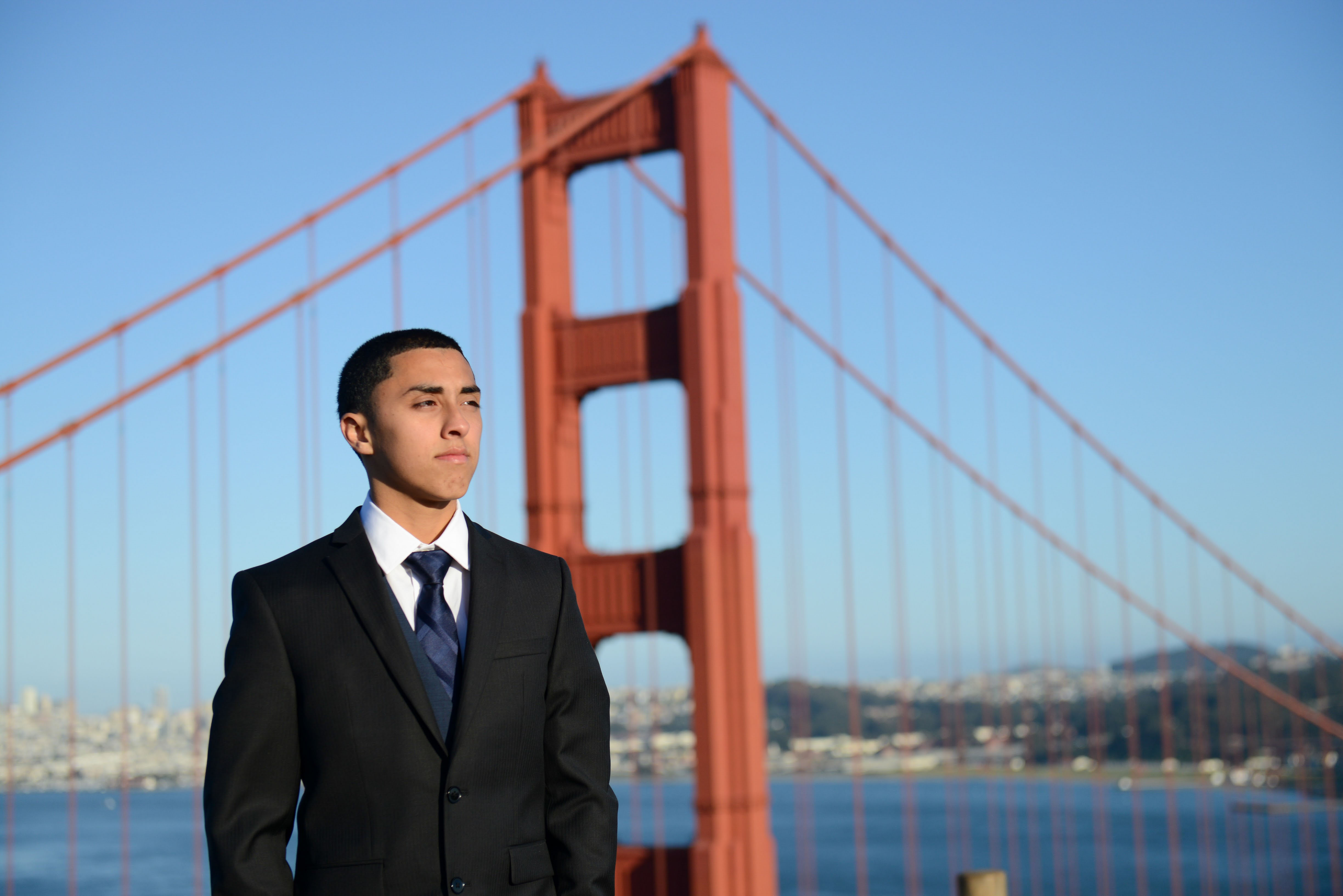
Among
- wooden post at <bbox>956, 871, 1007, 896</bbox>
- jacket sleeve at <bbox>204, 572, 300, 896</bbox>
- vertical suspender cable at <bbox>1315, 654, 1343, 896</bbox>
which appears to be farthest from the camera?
vertical suspender cable at <bbox>1315, 654, 1343, 896</bbox>

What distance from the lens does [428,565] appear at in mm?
2211

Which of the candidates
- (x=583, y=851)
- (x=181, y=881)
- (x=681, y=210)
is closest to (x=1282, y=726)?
(x=181, y=881)

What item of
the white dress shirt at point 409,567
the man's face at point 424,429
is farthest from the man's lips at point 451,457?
the white dress shirt at point 409,567

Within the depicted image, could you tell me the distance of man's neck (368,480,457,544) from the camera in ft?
7.30

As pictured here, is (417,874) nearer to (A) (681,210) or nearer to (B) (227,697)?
(B) (227,697)

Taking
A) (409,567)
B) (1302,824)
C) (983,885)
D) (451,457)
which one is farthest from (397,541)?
(1302,824)

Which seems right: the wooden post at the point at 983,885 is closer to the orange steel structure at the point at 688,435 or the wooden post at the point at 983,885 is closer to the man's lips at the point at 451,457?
the man's lips at the point at 451,457

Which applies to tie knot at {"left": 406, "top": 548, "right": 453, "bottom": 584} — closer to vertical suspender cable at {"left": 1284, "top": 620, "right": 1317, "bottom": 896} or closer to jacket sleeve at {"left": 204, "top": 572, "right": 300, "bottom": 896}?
jacket sleeve at {"left": 204, "top": 572, "right": 300, "bottom": 896}

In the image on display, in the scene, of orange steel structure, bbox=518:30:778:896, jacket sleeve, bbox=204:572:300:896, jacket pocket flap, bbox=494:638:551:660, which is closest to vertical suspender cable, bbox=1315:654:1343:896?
orange steel structure, bbox=518:30:778:896

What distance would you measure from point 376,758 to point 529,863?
0.29 metres

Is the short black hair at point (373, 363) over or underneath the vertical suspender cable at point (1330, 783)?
over

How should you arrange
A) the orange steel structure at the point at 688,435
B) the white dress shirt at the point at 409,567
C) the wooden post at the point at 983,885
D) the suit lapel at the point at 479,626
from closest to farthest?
the suit lapel at the point at 479,626 < the white dress shirt at the point at 409,567 < the wooden post at the point at 983,885 < the orange steel structure at the point at 688,435

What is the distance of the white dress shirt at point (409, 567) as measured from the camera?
7.22 feet

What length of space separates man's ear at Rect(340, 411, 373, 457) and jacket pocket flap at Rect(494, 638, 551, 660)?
1.24 feet
